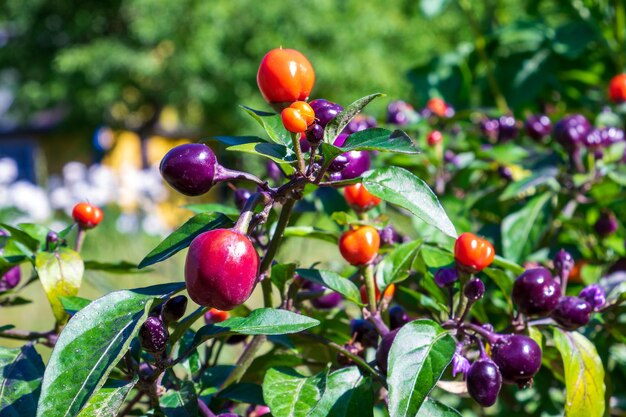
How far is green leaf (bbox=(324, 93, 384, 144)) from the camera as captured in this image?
54cm

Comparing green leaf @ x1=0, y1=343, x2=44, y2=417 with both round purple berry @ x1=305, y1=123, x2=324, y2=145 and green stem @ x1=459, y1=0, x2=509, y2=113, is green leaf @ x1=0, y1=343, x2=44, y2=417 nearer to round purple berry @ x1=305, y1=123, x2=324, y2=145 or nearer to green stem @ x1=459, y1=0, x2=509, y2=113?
round purple berry @ x1=305, y1=123, x2=324, y2=145

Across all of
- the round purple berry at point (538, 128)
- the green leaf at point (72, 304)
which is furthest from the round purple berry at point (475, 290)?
the round purple berry at point (538, 128)

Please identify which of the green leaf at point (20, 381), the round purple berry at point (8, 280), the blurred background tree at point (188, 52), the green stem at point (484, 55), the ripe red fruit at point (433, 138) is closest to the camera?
the green leaf at point (20, 381)

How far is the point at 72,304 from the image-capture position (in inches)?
25.3

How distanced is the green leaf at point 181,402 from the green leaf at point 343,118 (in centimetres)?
23

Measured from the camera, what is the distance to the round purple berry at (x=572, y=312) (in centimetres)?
68

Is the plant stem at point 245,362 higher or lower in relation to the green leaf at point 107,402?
lower

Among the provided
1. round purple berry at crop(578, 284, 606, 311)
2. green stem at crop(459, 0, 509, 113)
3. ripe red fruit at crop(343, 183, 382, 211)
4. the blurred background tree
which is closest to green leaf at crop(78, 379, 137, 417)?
ripe red fruit at crop(343, 183, 382, 211)

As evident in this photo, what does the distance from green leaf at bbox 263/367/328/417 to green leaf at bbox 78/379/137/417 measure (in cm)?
11

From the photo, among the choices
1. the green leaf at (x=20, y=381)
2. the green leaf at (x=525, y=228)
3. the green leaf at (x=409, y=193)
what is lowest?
the green leaf at (x=525, y=228)

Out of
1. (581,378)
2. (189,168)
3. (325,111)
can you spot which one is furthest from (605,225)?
(189,168)

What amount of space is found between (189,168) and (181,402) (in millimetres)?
195

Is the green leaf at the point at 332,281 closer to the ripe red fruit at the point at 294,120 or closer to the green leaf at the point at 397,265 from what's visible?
the green leaf at the point at 397,265

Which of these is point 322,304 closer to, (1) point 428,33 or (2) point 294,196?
(2) point 294,196
